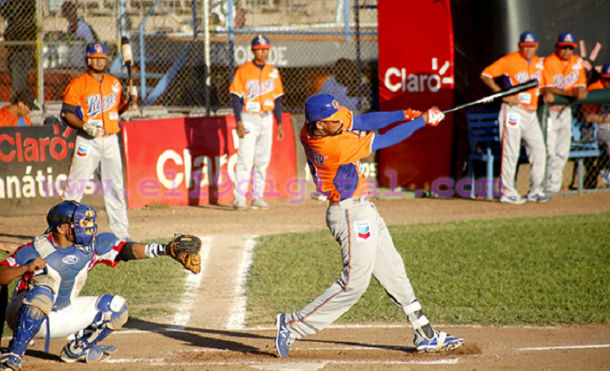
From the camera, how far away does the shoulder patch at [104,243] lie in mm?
6387

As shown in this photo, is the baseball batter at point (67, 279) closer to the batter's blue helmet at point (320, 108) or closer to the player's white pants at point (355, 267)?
the player's white pants at point (355, 267)

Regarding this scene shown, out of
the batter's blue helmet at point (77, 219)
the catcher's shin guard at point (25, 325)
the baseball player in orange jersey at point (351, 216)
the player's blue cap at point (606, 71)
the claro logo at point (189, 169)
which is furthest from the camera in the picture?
the player's blue cap at point (606, 71)

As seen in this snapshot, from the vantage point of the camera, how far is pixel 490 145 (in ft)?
47.3

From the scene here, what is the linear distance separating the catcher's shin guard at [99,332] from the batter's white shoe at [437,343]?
88.7 inches

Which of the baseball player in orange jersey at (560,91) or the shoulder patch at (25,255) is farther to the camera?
the baseball player in orange jersey at (560,91)

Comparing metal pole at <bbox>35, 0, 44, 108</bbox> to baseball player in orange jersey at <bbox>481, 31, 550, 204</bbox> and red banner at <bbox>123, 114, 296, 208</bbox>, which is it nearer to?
red banner at <bbox>123, 114, 296, 208</bbox>

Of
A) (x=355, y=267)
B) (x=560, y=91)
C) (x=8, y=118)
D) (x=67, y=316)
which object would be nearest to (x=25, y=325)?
(x=67, y=316)

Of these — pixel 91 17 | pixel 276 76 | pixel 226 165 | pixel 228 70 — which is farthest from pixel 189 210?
pixel 91 17

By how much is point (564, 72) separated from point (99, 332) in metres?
10.0

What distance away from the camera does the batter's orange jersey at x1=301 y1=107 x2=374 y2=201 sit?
6.26m

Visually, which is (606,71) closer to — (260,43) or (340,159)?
(260,43)

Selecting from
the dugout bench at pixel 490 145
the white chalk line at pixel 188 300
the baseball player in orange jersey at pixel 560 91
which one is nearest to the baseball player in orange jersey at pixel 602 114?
the dugout bench at pixel 490 145

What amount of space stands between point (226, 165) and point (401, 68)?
365 cm

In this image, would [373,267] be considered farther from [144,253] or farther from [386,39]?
[386,39]
